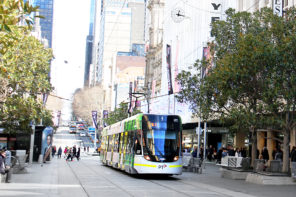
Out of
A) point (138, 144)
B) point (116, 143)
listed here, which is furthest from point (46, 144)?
point (138, 144)

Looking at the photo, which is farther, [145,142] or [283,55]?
[145,142]

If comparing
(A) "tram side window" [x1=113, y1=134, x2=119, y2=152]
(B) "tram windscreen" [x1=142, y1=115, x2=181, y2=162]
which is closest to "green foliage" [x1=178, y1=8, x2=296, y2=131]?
(B) "tram windscreen" [x1=142, y1=115, x2=181, y2=162]

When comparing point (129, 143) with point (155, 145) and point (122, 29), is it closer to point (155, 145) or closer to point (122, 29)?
point (155, 145)

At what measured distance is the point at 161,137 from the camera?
907 inches

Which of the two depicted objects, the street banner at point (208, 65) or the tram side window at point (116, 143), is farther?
the tram side window at point (116, 143)

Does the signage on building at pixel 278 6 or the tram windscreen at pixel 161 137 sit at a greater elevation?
the signage on building at pixel 278 6

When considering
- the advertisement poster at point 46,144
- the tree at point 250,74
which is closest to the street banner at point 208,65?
the tree at point 250,74

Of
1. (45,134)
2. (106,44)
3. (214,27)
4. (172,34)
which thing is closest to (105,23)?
(106,44)

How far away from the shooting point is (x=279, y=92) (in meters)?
21.1

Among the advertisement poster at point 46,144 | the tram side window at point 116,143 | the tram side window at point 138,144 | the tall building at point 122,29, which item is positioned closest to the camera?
the tram side window at point 138,144

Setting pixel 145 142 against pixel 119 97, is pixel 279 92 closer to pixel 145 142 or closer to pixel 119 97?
pixel 145 142

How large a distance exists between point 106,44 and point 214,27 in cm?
15363

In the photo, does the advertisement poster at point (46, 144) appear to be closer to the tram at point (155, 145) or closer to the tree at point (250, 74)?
the tram at point (155, 145)

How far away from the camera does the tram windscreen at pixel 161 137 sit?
2261cm
